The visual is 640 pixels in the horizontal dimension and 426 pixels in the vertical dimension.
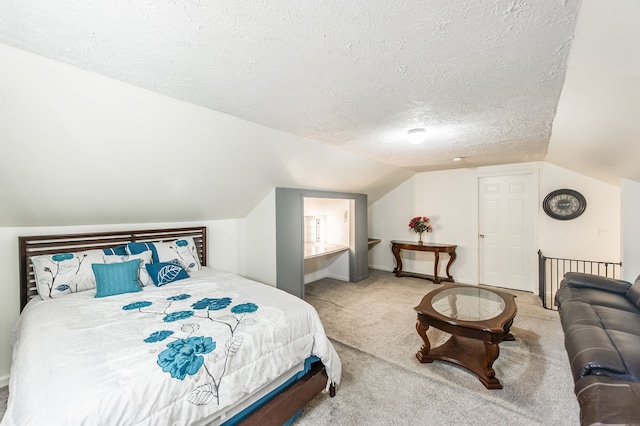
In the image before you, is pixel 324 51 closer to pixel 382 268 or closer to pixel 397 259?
pixel 397 259

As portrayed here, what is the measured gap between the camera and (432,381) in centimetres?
217

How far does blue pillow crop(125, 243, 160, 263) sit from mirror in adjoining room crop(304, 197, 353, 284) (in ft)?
8.20

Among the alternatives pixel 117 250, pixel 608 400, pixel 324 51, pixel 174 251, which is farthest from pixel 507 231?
pixel 117 250

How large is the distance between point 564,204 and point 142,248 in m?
5.70

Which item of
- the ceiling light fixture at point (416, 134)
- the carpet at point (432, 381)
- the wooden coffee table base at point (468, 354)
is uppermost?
the ceiling light fixture at point (416, 134)

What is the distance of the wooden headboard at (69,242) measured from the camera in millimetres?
2316

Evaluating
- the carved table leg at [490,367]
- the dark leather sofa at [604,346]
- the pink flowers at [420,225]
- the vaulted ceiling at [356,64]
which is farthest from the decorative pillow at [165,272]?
the pink flowers at [420,225]

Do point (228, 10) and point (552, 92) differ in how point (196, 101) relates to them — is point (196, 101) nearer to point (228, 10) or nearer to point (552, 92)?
point (228, 10)

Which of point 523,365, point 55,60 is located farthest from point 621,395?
point 55,60

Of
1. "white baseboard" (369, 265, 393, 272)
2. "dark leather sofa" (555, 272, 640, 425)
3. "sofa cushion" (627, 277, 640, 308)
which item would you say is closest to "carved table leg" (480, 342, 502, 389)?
"dark leather sofa" (555, 272, 640, 425)

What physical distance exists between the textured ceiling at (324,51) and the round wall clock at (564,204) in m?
2.58

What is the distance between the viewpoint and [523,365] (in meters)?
2.35

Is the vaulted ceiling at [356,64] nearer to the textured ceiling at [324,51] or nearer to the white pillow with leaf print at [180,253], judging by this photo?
the textured ceiling at [324,51]

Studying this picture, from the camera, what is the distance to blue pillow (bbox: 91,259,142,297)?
2.29 meters
